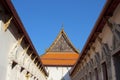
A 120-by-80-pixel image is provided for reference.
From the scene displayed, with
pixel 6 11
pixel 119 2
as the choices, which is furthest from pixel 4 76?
pixel 119 2

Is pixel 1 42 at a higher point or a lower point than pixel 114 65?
higher

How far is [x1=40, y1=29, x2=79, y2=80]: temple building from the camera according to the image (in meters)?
42.1

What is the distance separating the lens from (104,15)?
880 cm

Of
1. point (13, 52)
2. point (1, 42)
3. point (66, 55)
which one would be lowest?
point (66, 55)

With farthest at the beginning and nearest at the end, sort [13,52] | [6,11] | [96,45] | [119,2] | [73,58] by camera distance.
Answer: [73,58], [96,45], [13,52], [6,11], [119,2]

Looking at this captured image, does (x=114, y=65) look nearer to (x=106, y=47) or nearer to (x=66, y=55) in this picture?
(x=106, y=47)

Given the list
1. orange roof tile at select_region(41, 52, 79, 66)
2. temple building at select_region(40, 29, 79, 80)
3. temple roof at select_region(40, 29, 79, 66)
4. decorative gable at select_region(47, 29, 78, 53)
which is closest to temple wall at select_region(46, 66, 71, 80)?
temple building at select_region(40, 29, 79, 80)

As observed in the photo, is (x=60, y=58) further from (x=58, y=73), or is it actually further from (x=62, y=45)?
(x=58, y=73)

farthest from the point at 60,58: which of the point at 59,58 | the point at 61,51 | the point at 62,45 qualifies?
the point at 62,45

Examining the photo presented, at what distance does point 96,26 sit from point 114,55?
5.66 ft

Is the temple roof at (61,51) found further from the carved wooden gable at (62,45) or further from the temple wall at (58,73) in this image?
the temple wall at (58,73)

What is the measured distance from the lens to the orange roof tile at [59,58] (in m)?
43.4

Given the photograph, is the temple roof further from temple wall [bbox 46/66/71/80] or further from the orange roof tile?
temple wall [bbox 46/66/71/80]

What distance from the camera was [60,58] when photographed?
4488 cm
